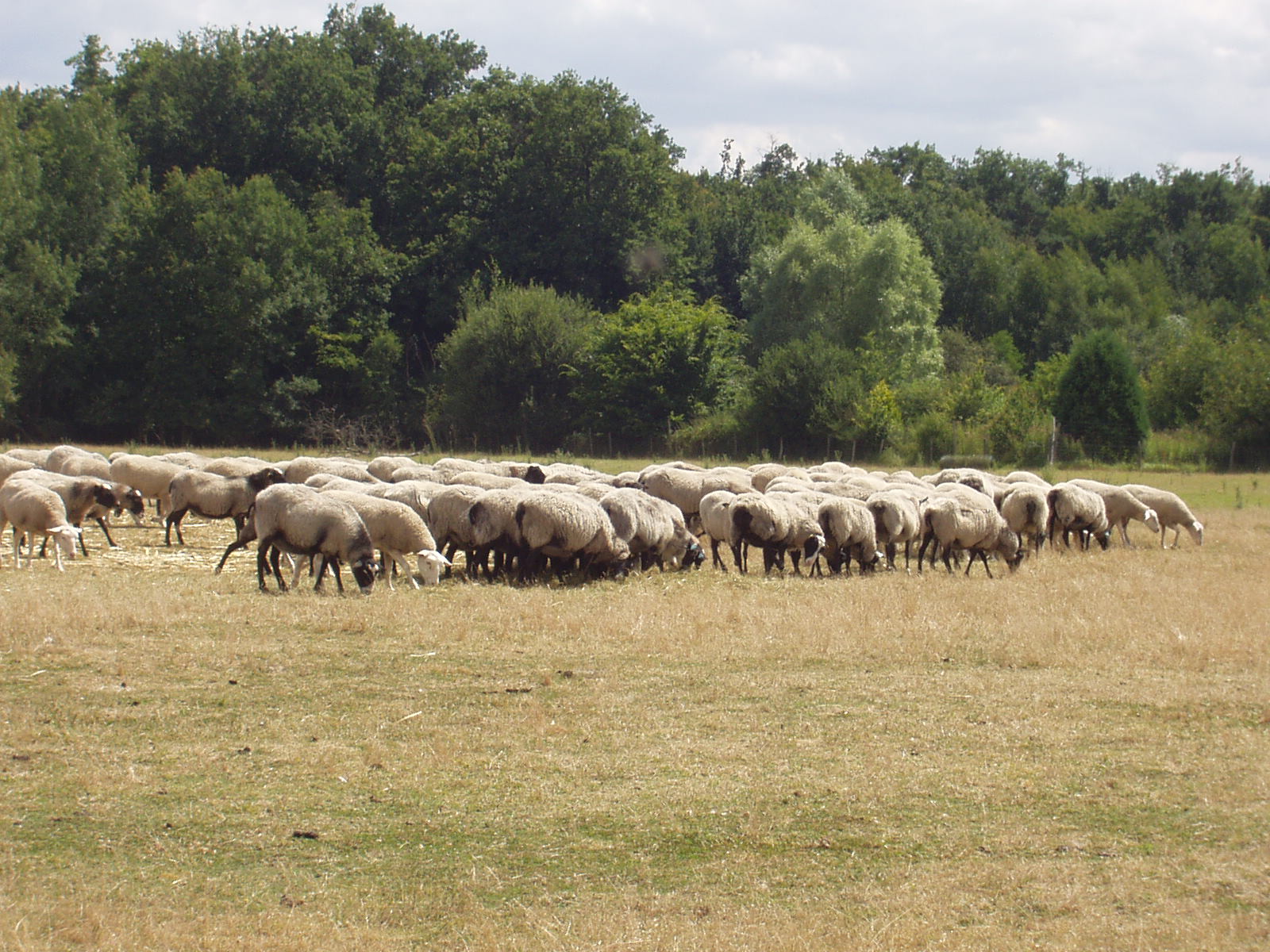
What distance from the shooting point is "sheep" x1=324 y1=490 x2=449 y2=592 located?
15961mm

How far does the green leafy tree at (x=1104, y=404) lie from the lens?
43625mm

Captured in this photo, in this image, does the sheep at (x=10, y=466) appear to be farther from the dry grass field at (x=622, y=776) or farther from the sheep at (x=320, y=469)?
the dry grass field at (x=622, y=776)

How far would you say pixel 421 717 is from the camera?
9477mm

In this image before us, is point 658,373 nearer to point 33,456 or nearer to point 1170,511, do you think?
point 1170,511

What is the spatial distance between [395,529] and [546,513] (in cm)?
205

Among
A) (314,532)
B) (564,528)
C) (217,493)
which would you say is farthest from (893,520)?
(217,493)

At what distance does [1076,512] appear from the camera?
22.3 metres

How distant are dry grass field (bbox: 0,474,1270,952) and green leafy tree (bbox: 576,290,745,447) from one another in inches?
1474

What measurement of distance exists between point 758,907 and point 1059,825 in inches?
90.4

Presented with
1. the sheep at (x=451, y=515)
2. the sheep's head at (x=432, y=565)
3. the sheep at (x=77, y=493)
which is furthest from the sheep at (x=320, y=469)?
the sheep's head at (x=432, y=565)

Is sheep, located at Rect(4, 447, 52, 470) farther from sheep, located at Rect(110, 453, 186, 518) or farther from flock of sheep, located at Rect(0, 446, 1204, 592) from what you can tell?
sheep, located at Rect(110, 453, 186, 518)

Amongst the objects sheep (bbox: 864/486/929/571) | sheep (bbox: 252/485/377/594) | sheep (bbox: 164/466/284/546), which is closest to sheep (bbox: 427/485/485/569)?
sheep (bbox: 252/485/377/594)

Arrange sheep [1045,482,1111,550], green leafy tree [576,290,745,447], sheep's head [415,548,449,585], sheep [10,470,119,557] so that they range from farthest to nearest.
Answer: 1. green leafy tree [576,290,745,447]
2. sheep [1045,482,1111,550]
3. sheep [10,470,119,557]
4. sheep's head [415,548,449,585]

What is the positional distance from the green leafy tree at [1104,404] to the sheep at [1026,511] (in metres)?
23.1
